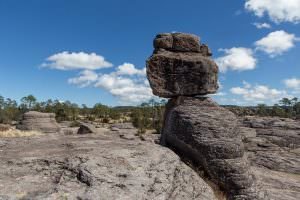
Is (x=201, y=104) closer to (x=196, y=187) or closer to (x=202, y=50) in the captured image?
(x=202, y=50)

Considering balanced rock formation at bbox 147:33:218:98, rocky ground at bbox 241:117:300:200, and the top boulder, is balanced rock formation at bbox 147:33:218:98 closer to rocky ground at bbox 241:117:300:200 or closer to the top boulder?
the top boulder

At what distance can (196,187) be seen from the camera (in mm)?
9188

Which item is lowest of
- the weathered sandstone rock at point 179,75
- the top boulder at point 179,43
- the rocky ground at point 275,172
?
the rocky ground at point 275,172

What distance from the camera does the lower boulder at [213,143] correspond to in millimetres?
10703

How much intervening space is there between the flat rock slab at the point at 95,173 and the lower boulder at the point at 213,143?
98 centimetres

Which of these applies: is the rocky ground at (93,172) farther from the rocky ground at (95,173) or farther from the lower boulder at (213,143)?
the lower boulder at (213,143)

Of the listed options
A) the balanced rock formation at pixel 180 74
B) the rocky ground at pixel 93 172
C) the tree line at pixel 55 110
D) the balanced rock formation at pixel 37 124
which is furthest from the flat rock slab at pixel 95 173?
the tree line at pixel 55 110

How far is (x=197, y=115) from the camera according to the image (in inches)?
447

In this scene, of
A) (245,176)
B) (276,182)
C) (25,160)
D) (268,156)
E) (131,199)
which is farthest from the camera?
(268,156)

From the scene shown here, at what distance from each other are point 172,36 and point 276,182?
8.28 m

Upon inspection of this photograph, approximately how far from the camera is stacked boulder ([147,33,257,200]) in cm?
1074

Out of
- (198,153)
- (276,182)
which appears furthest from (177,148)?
(276,182)

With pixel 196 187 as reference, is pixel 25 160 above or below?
above

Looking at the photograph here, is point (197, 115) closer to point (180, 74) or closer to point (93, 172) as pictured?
point (180, 74)
